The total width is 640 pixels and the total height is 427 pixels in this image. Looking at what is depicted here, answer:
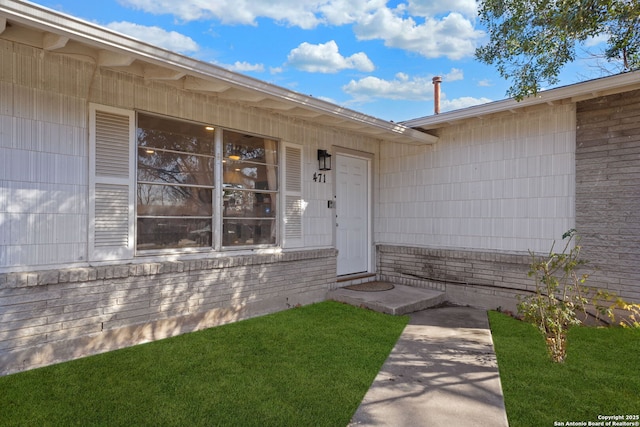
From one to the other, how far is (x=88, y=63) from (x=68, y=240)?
5.42 ft

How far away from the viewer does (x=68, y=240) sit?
330 centimetres

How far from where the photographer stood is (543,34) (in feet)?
13.2

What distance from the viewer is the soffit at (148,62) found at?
2.52 metres

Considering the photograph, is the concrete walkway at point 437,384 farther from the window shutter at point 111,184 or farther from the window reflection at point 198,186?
the window shutter at point 111,184

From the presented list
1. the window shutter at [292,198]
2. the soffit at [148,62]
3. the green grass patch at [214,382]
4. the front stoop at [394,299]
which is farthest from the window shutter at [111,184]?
the front stoop at [394,299]

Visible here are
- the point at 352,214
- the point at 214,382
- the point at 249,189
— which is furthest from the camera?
the point at 352,214

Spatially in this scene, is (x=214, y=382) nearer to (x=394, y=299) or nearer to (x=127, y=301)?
(x=127, y=301)

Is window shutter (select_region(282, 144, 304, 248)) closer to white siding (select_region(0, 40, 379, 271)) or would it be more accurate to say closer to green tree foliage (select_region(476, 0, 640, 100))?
white siding (select_region(0, 40, 379, 271))

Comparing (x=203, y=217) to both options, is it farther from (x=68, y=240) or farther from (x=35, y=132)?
(x=35, y=132)

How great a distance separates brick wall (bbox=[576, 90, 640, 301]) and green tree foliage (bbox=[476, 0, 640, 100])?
61cm

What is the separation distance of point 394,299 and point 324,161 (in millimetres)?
2270

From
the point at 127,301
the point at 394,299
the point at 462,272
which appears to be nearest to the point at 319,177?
the point at 394,299

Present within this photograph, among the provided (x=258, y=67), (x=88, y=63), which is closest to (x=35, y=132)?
(x=88, y=63)

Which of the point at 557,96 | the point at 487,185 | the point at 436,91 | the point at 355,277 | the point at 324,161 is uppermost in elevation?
the point at 436,91
